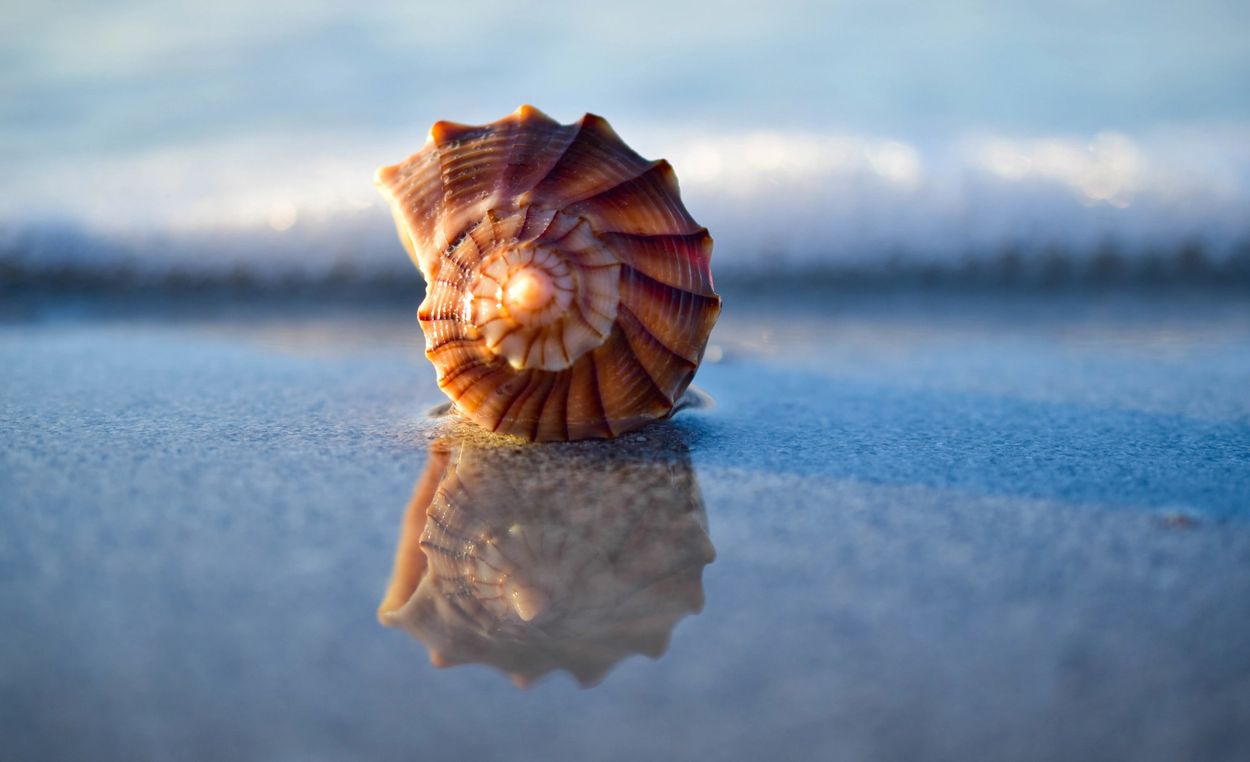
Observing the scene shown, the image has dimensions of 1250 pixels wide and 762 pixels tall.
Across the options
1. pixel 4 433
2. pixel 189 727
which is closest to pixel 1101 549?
pixel 189 727

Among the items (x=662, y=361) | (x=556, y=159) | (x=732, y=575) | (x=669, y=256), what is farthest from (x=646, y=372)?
(x=732, y=575)

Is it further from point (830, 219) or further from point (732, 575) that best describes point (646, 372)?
point (830, 219)

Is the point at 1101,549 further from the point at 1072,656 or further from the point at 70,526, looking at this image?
the point at 70,526

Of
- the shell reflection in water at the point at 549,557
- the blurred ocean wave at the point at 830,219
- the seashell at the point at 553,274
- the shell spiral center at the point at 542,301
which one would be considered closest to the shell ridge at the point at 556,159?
the seashell at the point at 553,274

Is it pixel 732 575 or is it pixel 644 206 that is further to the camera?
pixel 644 206

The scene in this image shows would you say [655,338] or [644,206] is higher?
[644,206]

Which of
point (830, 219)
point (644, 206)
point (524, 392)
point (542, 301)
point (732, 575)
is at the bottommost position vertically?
point (732, 575)

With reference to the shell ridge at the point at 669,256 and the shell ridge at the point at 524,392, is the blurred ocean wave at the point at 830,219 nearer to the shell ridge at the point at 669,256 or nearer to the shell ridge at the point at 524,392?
the shell ridge at the point at 669,256
